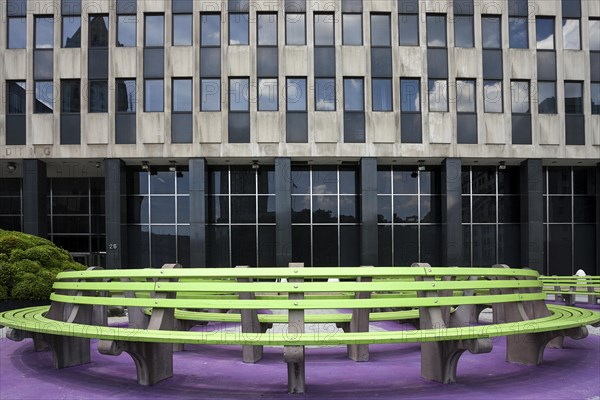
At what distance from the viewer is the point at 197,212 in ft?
77.3

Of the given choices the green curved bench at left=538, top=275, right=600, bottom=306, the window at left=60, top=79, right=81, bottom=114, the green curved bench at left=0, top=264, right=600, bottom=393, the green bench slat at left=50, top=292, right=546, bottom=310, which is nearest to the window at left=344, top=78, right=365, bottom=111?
the green curved bench at left=538, top=275, right=600, bottom=306

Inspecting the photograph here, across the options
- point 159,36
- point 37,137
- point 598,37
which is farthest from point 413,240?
point 37,137

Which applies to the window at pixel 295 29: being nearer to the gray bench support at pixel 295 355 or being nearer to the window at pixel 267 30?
the window at pixel 267 30

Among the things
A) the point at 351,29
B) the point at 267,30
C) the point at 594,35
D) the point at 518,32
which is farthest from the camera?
the point at 594,35

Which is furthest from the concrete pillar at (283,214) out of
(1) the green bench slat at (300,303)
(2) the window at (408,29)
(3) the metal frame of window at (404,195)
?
(1) the green bench slat at (300,303)

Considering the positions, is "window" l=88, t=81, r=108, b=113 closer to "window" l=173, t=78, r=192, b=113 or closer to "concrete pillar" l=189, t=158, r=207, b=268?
"window" l=173, t=78, r=192, b=113

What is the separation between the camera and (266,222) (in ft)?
81.5

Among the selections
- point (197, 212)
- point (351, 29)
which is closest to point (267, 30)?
point (351, 29)

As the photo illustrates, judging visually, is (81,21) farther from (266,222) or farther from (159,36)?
(266,222)

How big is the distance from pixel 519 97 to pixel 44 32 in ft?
74.3

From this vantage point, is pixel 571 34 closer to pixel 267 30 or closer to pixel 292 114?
pixel 292 114

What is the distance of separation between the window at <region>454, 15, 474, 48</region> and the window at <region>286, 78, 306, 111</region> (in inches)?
300

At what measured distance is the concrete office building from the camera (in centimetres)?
2342

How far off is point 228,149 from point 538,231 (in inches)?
591
